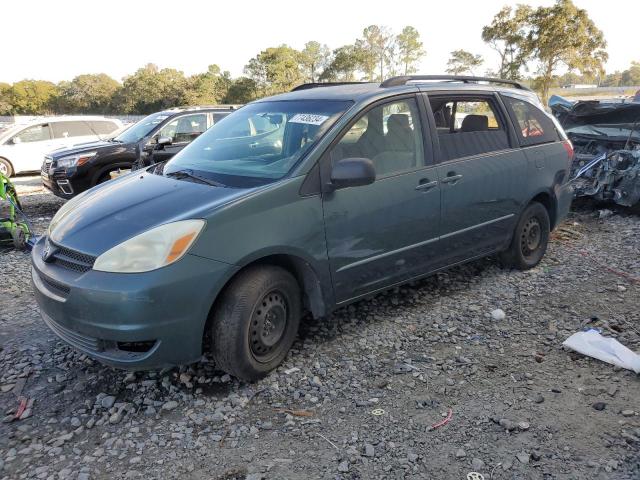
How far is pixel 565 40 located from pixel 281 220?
35778mm

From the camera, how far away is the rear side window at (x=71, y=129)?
13.9 meters

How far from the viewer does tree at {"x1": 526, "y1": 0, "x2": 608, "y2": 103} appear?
1256 inches

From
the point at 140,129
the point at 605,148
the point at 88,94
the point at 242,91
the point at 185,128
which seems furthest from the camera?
the point at 88,94

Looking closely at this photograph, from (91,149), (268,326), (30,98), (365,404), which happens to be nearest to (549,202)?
(365,404)

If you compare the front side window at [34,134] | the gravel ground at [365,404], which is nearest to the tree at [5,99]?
the front side window at [34,134]

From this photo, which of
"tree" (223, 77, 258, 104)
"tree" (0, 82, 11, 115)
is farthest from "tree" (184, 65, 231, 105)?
"tree" (0, 82, 11, 115)

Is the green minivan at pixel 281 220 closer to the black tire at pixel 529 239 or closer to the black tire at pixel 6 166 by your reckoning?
the black tire at pixel 529 239

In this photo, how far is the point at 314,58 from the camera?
5959cm

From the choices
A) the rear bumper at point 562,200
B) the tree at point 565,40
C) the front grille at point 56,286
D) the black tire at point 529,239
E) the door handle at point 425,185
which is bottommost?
the black tire at point 529,239

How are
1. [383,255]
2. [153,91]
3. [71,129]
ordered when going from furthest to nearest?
[153,91] < [71,129] < [383,255]

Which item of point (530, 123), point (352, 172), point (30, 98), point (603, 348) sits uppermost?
point (30, 98)

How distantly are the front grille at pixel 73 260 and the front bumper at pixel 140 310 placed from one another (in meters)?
0.03

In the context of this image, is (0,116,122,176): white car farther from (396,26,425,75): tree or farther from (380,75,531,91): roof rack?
(396,26,425,75): tree

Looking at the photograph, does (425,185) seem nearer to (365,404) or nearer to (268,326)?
(268,326)
